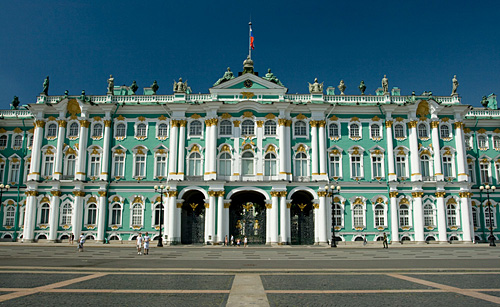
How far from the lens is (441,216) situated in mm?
46531

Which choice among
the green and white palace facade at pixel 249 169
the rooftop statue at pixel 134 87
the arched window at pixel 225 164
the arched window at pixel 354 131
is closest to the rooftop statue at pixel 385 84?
the green and white palace facade at pixel 249 169

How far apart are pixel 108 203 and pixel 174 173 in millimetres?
8533

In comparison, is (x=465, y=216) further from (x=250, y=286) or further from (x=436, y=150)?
(x=250, y=286)

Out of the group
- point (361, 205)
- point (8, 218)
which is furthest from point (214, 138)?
point (8, 218)

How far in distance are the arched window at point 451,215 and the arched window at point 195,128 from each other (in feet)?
98.6

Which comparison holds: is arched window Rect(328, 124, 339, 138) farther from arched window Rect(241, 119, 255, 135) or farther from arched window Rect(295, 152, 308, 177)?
arched window Rect(241, 119, 255, 135)

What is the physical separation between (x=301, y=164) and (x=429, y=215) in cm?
1574

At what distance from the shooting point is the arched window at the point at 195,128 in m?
48.6

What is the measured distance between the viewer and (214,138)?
155 ft

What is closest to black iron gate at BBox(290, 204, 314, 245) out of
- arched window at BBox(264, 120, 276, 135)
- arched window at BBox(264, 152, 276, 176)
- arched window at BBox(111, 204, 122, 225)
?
arched window at BBox(264, 152, 276, 176)

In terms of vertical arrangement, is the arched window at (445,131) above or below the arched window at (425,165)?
above

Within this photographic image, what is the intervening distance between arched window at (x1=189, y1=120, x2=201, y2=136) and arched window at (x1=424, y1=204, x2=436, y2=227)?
27.6m

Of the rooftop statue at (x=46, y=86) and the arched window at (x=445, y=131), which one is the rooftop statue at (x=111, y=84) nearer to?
the rooftop statue at (x=46, y=86)

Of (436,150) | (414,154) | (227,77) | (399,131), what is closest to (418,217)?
(414,154)
